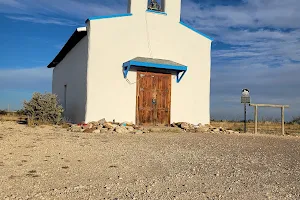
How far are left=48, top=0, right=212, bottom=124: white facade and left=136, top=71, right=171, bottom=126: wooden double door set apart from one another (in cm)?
28

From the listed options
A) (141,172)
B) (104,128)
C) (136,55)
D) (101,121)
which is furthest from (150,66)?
(141,172)

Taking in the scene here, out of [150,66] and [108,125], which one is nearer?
[108,125]

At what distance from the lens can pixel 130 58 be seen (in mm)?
15125

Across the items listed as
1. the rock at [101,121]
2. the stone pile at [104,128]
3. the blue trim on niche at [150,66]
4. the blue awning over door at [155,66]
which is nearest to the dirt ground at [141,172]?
the stone pile at [104,128]

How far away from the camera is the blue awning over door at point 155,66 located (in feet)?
47.5

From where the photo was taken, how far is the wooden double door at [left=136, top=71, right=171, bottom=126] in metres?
15.2

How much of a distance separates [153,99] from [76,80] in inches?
173

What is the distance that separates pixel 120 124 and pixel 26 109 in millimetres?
4348

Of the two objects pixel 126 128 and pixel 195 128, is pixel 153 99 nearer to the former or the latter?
pixel 195 128

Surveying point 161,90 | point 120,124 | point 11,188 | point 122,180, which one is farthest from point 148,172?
point 161,90

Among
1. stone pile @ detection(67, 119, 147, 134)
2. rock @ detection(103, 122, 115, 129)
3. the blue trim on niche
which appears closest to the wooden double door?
the blue trim on niche

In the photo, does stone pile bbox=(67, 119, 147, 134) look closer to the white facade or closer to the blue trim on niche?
the white facade

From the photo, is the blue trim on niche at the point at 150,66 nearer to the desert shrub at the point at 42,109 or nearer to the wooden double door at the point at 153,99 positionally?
the wooden double door at the point at 153,99

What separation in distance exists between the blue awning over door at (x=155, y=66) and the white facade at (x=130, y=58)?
33cm
